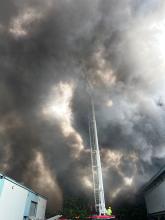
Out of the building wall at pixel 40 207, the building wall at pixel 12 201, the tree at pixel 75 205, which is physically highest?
the tree at pixel 75 205

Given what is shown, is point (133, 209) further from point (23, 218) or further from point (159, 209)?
point (23, 218)

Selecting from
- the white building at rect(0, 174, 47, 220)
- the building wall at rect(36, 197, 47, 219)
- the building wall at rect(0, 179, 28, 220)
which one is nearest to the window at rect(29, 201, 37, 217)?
the white building at rect(0, 174, 47, 220)

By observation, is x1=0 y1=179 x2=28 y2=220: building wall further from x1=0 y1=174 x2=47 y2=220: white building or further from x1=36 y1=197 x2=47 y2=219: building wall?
x1=36 y1=197 x2=47 y2=219: building wall

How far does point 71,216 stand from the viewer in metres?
56.9

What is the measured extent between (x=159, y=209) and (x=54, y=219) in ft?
85.7

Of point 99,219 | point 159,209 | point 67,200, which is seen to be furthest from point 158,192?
point 67,200

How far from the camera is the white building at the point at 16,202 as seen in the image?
3016 cm

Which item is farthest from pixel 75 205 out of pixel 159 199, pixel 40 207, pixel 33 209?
pixel 159 199

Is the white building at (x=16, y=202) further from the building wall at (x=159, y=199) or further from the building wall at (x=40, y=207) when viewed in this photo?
the building wall at (x=159, y=199)

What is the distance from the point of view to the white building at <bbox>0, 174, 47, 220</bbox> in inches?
1187

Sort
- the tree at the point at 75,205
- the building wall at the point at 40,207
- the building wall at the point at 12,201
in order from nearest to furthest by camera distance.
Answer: the building wall at the point at 12,201
the building wall at the point at 40,207
the tree at the point at 75,205

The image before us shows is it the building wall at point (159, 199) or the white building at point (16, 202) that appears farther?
the building wall at point (159, 199)

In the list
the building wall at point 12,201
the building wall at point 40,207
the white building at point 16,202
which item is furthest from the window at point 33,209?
the building wall at point 12,201

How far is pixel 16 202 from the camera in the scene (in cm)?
3528
